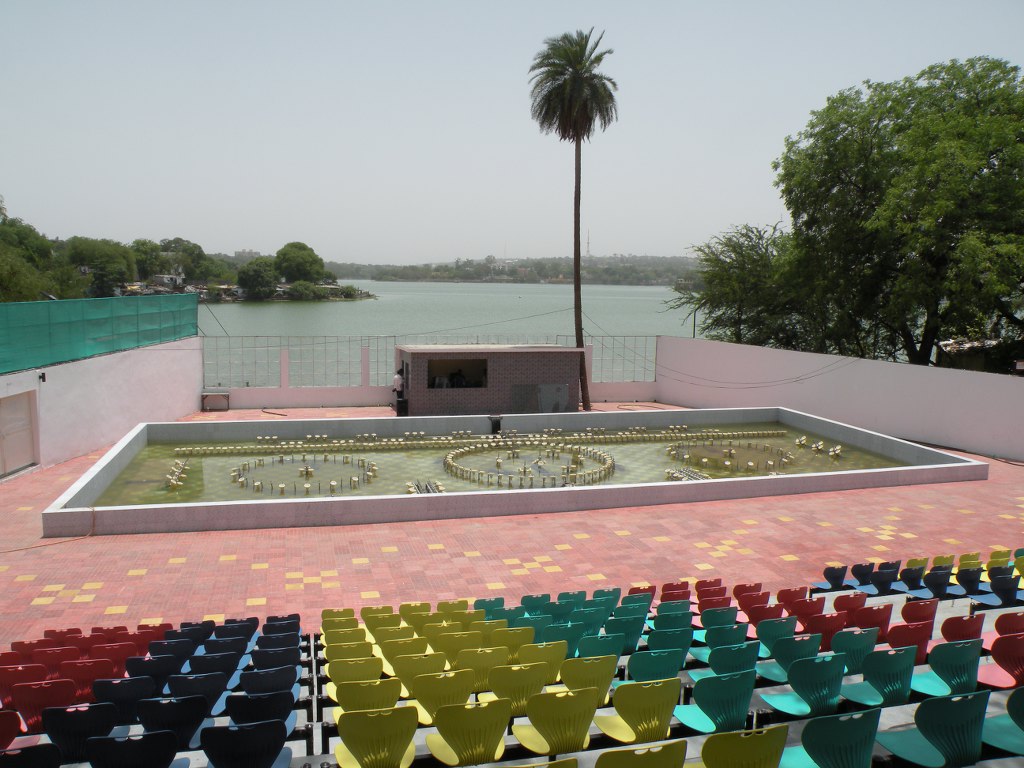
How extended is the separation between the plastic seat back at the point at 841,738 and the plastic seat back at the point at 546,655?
2.17 m

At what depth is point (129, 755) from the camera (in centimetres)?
450

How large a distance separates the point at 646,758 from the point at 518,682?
1.68 meters

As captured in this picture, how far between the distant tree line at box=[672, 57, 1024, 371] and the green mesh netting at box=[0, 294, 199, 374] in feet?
83.2

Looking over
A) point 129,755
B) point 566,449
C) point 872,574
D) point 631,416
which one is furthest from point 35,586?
point 631,416

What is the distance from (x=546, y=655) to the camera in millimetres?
6242

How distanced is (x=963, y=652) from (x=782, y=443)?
62.3 ft

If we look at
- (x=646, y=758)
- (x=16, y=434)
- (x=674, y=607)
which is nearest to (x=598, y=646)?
(x=674, y=607)

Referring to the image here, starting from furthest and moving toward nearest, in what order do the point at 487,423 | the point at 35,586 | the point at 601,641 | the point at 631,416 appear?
the point at 631,416 → the point at 487,423 → the point at 35,586 → the point at 601,641

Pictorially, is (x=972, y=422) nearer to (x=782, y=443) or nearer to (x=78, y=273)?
(x=782, y=443)

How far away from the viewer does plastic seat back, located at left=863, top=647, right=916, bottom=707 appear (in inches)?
223

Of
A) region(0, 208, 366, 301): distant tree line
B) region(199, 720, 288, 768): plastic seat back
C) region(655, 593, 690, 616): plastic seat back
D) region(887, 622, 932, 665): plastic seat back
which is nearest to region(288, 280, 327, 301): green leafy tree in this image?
region(0, 208, 366, 301): distant tree line

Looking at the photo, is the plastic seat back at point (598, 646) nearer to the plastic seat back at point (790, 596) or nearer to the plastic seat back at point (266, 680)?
the plastic seat back at point (266, 680)

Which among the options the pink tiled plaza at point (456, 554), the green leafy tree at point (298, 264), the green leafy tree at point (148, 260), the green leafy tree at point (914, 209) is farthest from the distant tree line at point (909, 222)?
the green leafy tree at point (148, 260)

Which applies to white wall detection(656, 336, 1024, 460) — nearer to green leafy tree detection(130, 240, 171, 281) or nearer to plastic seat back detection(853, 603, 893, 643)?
plastic seat back detection(853, 603, 893, 643)
